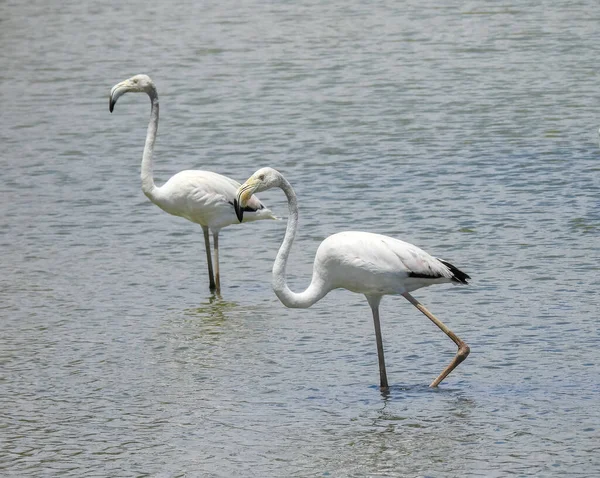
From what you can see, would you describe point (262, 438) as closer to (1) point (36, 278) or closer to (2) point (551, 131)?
(1) point (36, 278)

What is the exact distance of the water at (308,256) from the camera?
23.5 feet

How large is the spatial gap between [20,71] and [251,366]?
13435mm

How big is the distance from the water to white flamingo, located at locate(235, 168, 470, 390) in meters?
0.42

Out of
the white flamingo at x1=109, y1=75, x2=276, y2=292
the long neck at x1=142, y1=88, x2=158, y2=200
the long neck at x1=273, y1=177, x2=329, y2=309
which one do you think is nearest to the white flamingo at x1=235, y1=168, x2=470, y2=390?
the long neck at x1=273, y1=177, x2=329, y2=309

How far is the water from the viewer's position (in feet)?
23.5

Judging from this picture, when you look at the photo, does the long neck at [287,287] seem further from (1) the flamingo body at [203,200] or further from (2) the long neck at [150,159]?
(2) the long neck at [150,159]

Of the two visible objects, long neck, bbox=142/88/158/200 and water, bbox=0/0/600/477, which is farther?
long neck, bbox=142/88/158/200

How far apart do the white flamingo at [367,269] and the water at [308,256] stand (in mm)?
415

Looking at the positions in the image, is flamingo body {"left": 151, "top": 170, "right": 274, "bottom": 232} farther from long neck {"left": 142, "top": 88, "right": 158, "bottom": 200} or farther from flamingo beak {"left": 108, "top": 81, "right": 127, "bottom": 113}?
flamingo beak {"left": 108, "top": 81, "right": 127, "bottom": 113}

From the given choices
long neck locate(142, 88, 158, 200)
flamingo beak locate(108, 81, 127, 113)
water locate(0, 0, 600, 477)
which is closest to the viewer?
water locate(0, 0, 600, 477)

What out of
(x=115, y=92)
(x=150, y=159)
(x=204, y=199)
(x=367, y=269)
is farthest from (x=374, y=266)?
(x=115, y=92)

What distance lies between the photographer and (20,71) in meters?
20.8

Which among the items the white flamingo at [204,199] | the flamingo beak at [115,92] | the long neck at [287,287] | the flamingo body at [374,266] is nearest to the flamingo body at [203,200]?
the white flamingo at [204,199]

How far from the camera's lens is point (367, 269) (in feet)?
25.2
